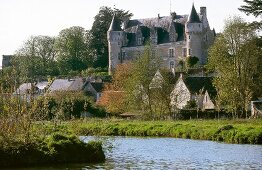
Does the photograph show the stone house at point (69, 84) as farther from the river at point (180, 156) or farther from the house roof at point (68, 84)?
the river at point (180, 156)

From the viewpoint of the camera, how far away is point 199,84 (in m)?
73.6

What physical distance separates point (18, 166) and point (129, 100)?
38.9 metres

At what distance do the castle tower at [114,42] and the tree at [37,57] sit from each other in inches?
587

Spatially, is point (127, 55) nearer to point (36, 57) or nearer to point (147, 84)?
point (36, 57)

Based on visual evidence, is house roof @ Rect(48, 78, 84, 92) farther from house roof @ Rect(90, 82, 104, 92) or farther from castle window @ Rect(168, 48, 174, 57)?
castle window @ Rect(168, 48, 174, 57)

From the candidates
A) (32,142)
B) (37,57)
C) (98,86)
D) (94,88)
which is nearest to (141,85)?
(94,88)

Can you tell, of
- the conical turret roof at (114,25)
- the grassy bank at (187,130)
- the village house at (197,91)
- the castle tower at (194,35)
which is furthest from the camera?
the conical turret roof at (114,25)

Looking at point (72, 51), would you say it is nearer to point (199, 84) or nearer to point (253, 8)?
point (199, 84)

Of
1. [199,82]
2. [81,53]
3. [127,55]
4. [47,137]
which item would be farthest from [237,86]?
[81,53]

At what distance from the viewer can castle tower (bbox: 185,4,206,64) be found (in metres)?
94.7

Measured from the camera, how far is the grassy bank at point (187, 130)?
123 ft

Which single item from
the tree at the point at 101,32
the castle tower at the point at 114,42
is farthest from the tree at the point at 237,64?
the tree at the point at 101,32

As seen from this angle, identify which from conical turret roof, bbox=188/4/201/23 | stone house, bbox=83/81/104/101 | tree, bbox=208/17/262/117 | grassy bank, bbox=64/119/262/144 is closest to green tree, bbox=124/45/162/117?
tree, bbox=208/17/262/117

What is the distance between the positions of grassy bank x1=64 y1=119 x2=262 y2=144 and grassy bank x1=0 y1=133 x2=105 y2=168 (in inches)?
60.6
